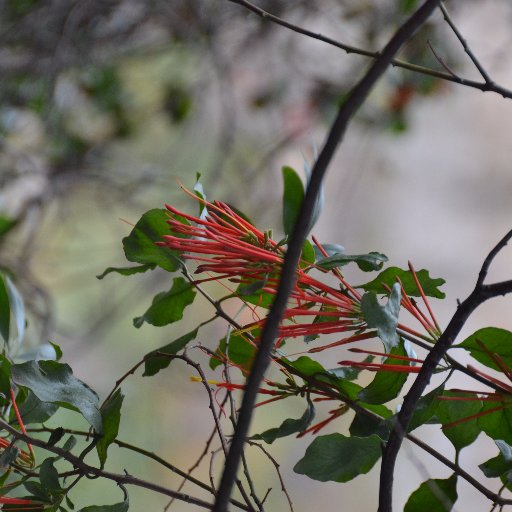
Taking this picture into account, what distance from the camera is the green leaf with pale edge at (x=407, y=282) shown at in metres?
0.31

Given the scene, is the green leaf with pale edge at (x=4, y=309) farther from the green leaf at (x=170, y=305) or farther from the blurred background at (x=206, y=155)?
the blurred background at (x=206, y=155)

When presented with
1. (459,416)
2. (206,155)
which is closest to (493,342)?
(459,416)

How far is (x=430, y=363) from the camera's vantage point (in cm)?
24

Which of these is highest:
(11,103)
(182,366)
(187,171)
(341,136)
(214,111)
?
(214,111)

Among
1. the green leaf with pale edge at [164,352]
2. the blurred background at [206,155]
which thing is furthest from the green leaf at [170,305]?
the blurred background at [206,155]

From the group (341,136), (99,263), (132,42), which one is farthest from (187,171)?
(341,136)

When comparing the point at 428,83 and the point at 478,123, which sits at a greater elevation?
the point at 478,123

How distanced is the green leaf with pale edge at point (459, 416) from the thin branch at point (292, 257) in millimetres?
148

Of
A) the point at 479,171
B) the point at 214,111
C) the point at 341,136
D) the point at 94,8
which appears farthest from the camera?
the point at 214,111

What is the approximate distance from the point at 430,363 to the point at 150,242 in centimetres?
14

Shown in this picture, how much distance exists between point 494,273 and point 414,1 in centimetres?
88

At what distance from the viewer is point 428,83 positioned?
139 cm

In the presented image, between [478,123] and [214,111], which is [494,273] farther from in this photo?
[214,111]

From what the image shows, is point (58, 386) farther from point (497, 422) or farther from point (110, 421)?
point (497, 422)
